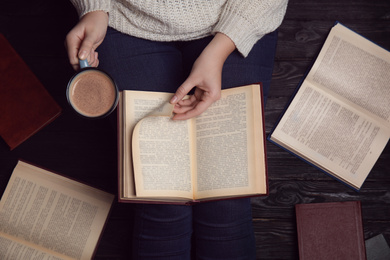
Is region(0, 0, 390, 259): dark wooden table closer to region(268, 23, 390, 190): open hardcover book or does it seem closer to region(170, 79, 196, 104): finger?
region(268, 23, 390, 190): open hardcover book

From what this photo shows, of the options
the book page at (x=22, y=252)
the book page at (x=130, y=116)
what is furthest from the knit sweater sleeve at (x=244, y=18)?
the book page at (x=22, y=252)

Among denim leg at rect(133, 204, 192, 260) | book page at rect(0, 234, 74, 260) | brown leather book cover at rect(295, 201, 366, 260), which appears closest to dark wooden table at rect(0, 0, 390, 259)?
brown leather book cover at rect(295, 201, 366, 260)

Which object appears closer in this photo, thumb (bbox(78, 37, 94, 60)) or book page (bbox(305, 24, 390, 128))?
thumb (bbox(78, 37, 94, 60))

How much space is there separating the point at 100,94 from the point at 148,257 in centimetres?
47

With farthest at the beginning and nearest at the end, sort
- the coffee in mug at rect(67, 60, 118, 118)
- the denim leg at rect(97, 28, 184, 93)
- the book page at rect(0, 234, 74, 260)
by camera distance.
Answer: the book page at rect(0, 234, 74, 260) < the denim leg at rect(97, 28, 184, 93) < the coffee in mug at rect(67, 60, 118, 118)

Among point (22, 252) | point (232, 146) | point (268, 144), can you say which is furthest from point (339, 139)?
point (22, 252)

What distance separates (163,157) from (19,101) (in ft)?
2.20

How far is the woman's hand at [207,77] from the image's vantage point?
2.58ft

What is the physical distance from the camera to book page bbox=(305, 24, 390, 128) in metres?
1.16

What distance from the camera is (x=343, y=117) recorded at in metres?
1.15

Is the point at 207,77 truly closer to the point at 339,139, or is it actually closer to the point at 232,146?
the point at 232,146

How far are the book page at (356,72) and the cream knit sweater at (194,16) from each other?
0.43m

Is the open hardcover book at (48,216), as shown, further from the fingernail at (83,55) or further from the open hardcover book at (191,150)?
the fingernail at (83,55)

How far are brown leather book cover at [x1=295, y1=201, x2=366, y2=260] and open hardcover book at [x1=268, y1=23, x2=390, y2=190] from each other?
0.10m
